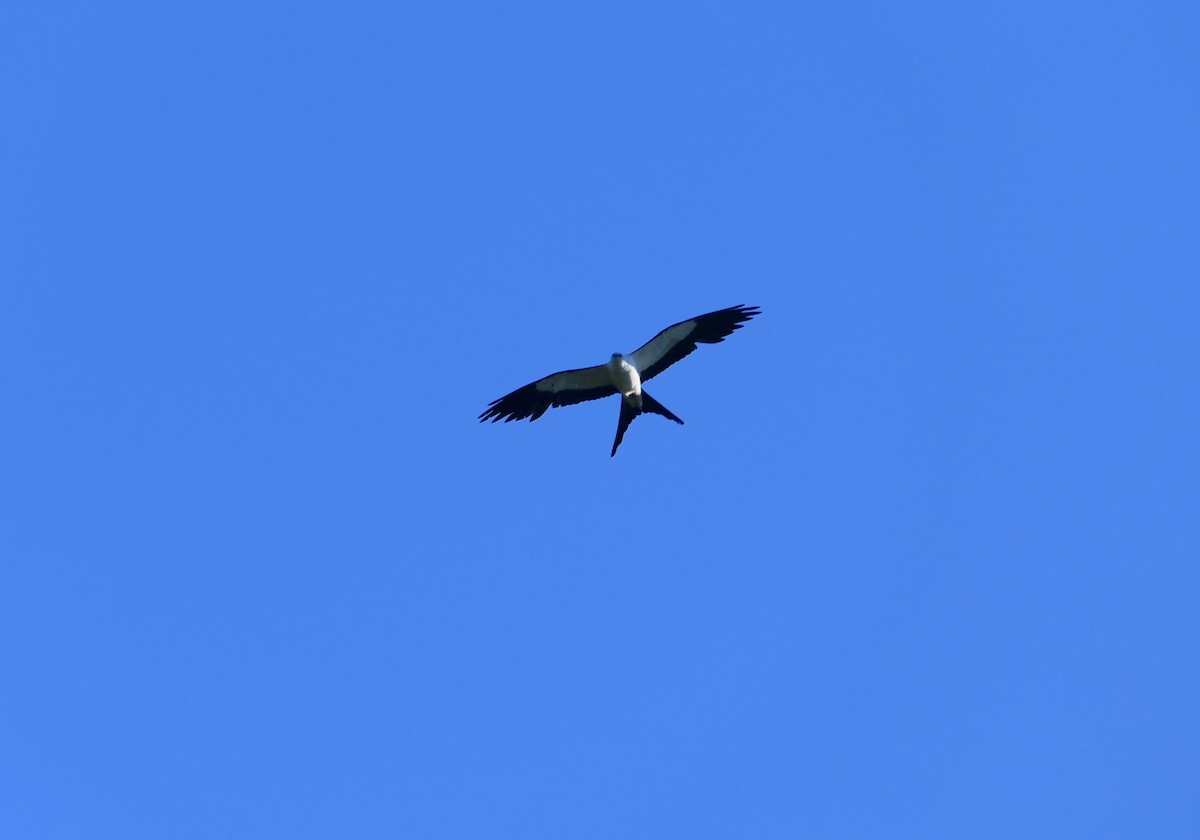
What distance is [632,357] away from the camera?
53.4 ft

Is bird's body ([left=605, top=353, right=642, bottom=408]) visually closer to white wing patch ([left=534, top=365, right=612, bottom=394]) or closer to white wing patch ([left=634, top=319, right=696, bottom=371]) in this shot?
white wing patch ([left=534, top=365, right=612, bottom=394])

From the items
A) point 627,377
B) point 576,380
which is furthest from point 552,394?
point 627,377

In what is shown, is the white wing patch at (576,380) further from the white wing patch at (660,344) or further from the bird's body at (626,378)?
the white wing patch at (660,344)

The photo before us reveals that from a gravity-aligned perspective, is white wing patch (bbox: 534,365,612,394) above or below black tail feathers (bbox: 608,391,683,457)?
above

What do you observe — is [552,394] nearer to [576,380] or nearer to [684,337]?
[576,380]

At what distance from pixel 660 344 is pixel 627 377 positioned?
3.33 ft

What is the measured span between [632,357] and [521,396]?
1867 millimetres

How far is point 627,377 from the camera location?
15641 millimetres

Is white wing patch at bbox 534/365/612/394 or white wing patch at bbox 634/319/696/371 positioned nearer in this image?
white wing patch at bbox 534/365/612/394

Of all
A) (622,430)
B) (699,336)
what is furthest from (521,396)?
(699,336)

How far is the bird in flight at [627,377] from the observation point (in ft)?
51.5

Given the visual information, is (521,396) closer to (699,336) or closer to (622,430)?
(622,430)

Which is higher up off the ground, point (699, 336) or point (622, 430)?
point (699, 336)

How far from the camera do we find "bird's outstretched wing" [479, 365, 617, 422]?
1609 cm
